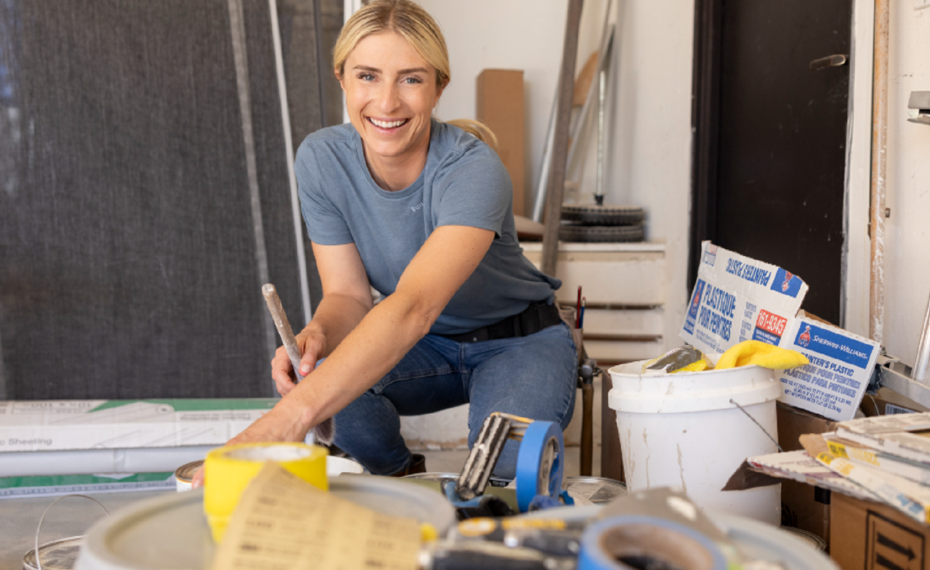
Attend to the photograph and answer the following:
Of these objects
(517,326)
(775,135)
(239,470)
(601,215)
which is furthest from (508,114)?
(239,470)

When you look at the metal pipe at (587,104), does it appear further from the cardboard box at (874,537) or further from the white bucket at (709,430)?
the cardboard box at (874,537)

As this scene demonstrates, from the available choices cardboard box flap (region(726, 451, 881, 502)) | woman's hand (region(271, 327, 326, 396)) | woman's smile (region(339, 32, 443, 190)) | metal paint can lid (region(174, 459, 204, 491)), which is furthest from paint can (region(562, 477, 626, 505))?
woman's smile (region(339, 32, 443, 190))

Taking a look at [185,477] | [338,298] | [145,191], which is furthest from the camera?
[145,191]

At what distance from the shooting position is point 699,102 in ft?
9.84

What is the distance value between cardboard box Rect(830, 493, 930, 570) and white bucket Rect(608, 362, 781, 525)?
0.17 m

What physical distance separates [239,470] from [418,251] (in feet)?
2.55

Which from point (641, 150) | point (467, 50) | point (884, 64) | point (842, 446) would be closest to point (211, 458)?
point (842, 446)

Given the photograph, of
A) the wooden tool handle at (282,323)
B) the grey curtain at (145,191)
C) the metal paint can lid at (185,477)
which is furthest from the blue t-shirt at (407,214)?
the grey curtain at (145,191)

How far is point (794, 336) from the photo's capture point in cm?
123

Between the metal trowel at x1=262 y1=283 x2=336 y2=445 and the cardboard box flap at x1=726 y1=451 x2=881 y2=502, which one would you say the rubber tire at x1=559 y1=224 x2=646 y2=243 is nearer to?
the metal trowel at x1=262 y1=283 x2=336 y2=445

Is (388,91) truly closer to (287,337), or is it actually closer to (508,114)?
(287,337)

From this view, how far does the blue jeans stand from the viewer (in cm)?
142

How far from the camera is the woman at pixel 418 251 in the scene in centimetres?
130

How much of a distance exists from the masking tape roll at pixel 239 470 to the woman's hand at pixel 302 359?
0.53m
